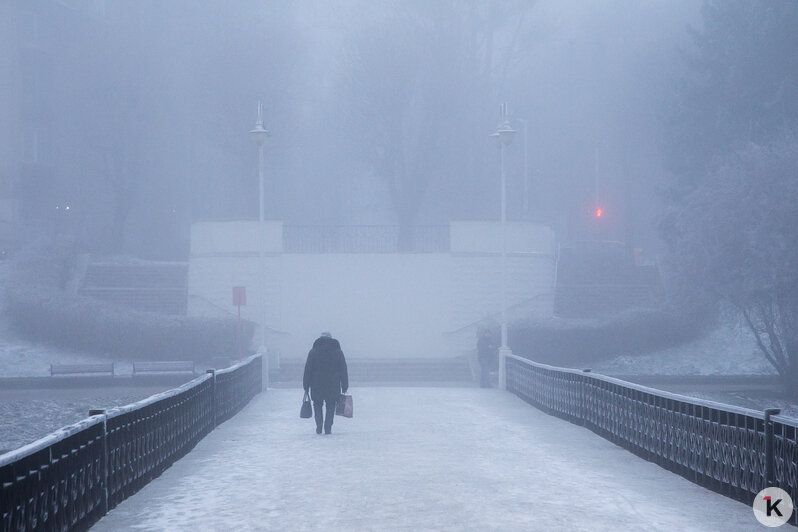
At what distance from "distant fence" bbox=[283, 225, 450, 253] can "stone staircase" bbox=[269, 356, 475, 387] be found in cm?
654

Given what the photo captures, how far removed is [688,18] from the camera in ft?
189

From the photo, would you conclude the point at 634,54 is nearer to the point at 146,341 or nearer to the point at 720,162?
the point at 720,162

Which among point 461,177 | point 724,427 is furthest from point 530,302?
point 724,427

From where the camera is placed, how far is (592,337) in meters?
39.4

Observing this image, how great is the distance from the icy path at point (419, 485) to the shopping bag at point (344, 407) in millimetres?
431

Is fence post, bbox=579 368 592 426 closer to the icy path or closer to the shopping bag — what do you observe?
the icy path

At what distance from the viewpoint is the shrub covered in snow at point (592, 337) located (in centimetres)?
3928

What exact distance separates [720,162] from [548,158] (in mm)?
18087

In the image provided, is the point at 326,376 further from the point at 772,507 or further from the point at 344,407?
the point at 772,507

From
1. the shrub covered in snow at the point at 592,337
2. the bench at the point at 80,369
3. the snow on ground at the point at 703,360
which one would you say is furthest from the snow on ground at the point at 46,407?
the snow on ground at the point at 703,360

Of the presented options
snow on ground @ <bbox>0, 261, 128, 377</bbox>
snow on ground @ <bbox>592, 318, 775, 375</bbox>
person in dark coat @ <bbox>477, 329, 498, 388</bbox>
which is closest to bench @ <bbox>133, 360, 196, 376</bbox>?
snow on ground @ <bbox>0, 261, 128, 377</bbox>

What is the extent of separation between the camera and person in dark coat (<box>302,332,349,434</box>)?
1764 centimetres

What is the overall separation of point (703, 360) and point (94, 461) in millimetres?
32693

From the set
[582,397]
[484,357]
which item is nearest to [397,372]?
[484,357]
